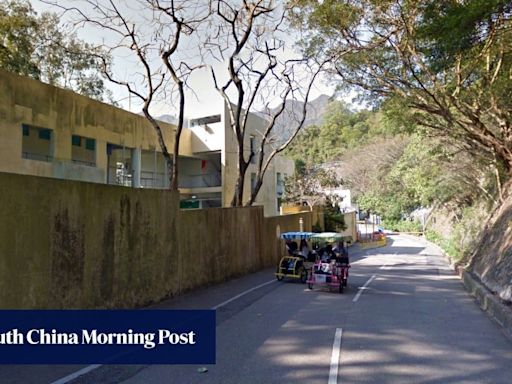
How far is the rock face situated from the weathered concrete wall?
Result: 7839 mm

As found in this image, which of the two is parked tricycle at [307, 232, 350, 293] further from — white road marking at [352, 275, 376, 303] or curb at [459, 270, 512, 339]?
curb at [459, 270, 512, 339]

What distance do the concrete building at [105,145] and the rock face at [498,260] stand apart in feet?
60.7

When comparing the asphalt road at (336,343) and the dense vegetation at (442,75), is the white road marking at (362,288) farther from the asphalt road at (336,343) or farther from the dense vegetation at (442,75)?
the dense vegetation at (442,75)

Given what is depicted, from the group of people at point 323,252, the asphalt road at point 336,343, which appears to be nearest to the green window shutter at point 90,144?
the group of people at point 323,252

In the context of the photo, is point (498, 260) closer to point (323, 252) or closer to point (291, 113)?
point (323, 252)

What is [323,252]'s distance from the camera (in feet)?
45.0

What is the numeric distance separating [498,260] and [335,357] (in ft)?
27.7

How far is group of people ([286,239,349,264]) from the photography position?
1298cm

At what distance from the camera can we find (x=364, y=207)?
58000 millimetres

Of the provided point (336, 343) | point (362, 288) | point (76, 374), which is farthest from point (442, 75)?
point (76, 374)

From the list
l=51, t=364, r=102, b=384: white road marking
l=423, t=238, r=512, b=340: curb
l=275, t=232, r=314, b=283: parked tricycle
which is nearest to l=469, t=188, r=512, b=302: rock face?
l=423, t=238, r=512, b=340: curb

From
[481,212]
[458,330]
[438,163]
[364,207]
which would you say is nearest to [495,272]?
[458,330]

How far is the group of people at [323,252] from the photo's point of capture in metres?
13.0

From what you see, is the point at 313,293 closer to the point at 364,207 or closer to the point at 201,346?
the point at 201,346
